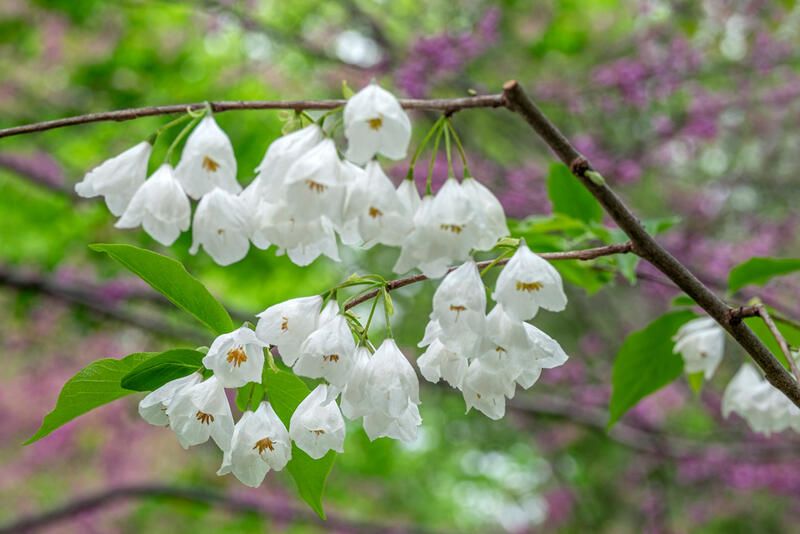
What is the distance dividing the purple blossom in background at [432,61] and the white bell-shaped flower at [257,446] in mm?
2750

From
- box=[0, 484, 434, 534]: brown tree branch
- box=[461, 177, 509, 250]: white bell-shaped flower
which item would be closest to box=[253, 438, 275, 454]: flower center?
box=[461, 177, 509, 250]: white bell-shaped flower

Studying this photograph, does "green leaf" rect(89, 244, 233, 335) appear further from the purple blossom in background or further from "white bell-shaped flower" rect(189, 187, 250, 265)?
the purple blossom in background

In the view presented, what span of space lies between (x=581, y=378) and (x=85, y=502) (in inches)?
116

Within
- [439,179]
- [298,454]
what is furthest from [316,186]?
[439,179]

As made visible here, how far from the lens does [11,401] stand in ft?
21.5

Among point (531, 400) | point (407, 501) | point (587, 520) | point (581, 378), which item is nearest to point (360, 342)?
point (531, 400)

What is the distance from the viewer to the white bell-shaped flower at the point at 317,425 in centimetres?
85

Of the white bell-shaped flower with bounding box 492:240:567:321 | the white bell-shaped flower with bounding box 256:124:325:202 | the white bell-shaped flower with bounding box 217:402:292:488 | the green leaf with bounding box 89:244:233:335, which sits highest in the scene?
the white bell-shaped flower with bounding box 256:124:325:202

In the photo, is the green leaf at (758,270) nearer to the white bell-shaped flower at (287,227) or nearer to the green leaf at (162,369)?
the white bell-shaped flower at (287,227)

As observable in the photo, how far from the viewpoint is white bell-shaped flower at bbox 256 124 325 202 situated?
0.79 meters

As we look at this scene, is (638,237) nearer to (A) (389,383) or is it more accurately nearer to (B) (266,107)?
(A) (389,383)

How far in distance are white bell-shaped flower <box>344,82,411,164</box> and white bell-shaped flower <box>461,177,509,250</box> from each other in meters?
0.08

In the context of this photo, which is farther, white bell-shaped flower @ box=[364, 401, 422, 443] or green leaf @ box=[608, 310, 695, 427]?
green leaf @ box=[608, 310, 695, 427]

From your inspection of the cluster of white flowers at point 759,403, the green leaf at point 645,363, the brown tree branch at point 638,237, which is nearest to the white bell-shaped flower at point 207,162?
the brown tree branch at point 638,237
